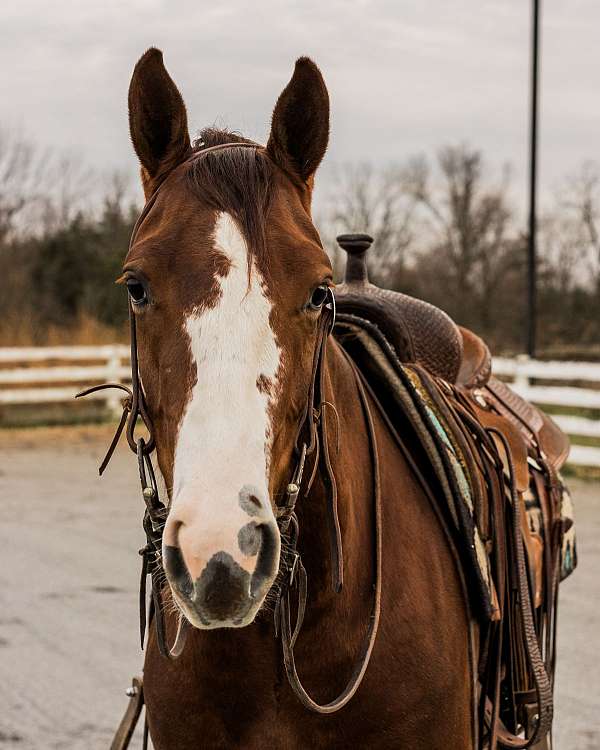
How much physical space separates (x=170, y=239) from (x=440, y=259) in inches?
1356

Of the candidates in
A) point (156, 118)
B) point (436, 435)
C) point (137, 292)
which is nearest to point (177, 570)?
point (137, 292)

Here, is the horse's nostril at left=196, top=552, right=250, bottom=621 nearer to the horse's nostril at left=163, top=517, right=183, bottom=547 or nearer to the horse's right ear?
the horse's nostril at left=163, top=517, right=183, bottom=547

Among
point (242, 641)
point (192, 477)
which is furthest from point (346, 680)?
point (192, 477)

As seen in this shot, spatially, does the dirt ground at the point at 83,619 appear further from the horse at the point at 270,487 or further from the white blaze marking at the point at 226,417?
the white blaze marking at the point at 226,417

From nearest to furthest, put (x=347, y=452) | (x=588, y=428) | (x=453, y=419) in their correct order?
(x=347, y=452) → (x=453, y=419) → (x=588, y=428)

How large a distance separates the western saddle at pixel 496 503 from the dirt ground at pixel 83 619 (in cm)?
123

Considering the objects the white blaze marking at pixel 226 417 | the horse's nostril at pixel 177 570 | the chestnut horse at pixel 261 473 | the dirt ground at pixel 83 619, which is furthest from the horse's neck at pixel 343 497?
the dirt ground at pixel 83 619

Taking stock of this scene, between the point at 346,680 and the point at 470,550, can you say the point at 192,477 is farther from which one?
the point at 470,550

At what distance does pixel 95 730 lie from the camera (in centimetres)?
425

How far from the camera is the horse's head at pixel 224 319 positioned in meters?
1.68

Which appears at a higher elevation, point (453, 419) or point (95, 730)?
point (453, 419)

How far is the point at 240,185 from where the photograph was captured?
2.00 m

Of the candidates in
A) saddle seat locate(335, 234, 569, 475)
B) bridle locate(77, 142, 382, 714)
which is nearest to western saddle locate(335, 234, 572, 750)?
saddle seat locate(335, 234, 569, 475)

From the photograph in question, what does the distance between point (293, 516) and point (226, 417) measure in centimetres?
30
